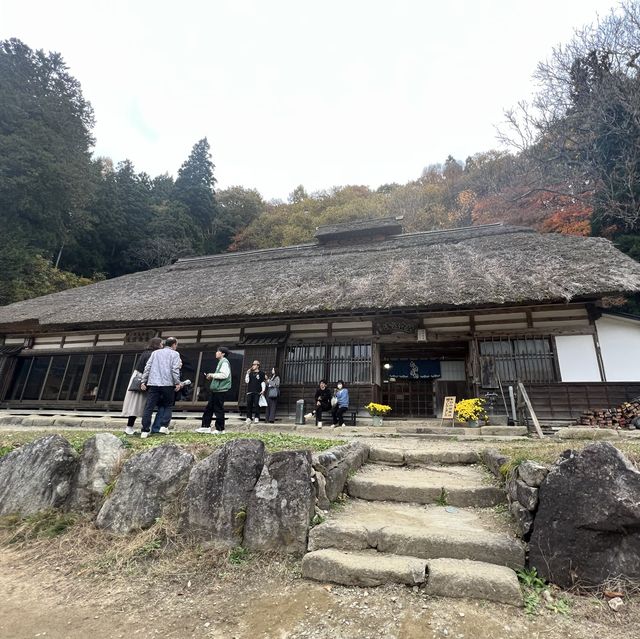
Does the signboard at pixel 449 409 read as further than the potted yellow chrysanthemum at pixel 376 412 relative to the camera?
No

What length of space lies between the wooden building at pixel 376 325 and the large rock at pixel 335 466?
17.7ft

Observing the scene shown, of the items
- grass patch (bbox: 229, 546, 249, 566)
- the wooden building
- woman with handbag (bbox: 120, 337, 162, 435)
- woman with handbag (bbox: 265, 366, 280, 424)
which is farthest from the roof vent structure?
grass patch (bbox: 229, 546, 249, 566)

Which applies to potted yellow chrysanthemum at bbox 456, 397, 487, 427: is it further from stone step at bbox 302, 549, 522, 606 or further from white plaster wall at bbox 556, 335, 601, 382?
stone step at bbox 302, 549, 522, 606

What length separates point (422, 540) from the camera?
106 inches

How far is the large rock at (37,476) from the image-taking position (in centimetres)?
378

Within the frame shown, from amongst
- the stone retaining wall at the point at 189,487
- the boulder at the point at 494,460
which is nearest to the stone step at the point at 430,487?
the boulder at the point at 494,460

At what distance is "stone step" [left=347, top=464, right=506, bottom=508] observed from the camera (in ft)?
11.3

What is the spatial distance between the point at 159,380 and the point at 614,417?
9.13 meters

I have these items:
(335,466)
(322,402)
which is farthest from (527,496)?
(322,402)

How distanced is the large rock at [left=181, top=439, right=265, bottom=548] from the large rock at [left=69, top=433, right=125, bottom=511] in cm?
111

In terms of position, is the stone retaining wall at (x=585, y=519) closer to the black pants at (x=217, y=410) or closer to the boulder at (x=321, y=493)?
the boulder at (x=321, y=493)

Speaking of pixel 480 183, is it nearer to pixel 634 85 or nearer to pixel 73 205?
pixel 634 85

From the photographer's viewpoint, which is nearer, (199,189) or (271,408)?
(271,408)

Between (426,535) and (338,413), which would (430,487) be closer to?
(426,535)
